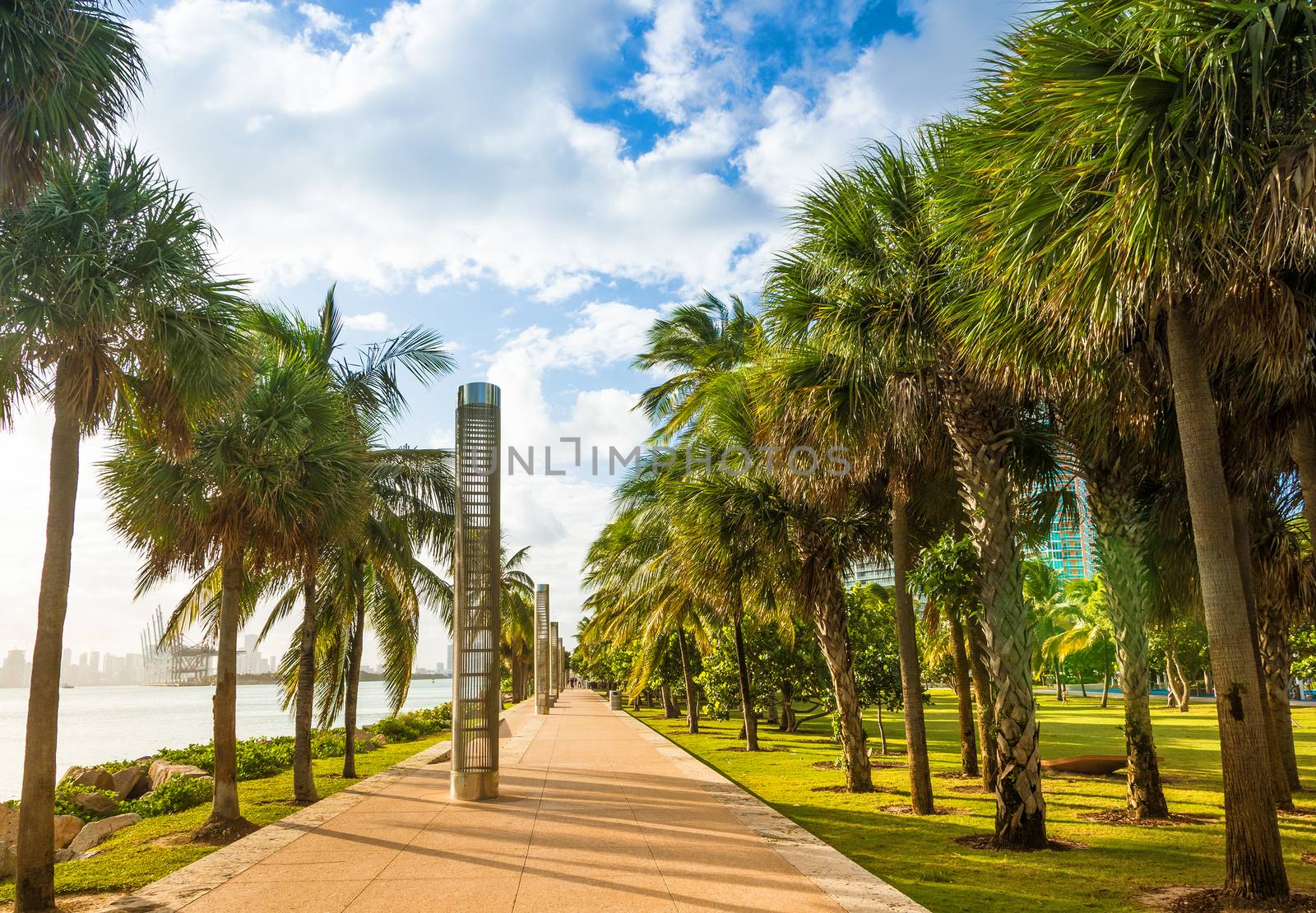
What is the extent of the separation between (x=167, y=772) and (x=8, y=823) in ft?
18.1

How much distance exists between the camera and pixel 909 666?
12.0 m

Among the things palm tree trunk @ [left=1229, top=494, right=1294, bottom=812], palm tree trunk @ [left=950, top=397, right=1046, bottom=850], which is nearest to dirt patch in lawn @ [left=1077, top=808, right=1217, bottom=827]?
palm tree trunk @ [left=1229, top=494, right=1294, bottom=812]

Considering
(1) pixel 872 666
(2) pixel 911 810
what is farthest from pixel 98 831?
(1) pixel 872 666

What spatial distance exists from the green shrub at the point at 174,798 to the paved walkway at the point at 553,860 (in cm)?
342

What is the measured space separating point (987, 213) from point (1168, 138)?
1626mm

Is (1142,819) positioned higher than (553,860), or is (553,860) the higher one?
(553,860)

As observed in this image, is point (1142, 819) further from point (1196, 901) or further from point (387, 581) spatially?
point (387, 581)

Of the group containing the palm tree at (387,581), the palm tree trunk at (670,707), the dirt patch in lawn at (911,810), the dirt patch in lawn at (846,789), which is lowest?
the palm tree trunk at (670,707)

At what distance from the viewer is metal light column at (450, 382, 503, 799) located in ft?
38.9

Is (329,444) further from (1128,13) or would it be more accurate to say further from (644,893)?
(1128,13)

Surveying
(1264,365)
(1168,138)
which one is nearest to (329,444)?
(1168,138)

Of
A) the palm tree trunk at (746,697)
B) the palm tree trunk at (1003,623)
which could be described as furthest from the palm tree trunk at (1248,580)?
the palm tree trunk at (746,697)

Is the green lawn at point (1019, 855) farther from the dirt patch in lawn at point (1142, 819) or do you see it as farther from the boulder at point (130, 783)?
the boulder at point (130, 783)

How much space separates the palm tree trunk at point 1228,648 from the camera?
21.2 ft
